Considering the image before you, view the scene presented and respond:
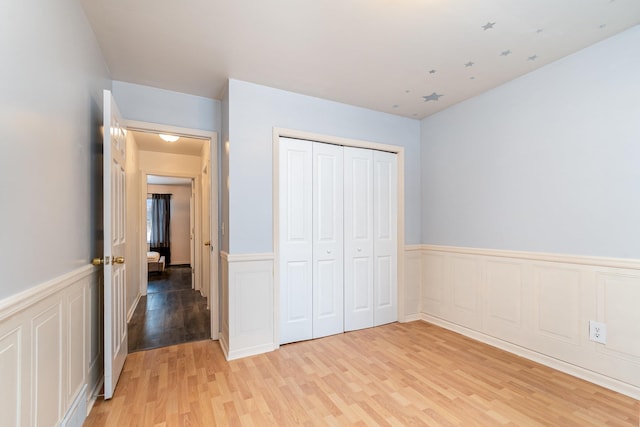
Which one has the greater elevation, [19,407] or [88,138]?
[88,138]

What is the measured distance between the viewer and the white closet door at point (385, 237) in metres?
3.38

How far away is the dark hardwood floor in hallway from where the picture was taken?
3023 mm

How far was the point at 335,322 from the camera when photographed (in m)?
3.10

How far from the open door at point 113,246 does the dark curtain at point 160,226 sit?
6.83 meters

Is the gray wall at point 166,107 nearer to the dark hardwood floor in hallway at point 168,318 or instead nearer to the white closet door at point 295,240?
the white closet door at point 295,240

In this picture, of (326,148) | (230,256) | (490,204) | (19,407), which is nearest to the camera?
(19,407)

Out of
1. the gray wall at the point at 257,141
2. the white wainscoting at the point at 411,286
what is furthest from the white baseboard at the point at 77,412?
the white wainscoting at the point at 411,286

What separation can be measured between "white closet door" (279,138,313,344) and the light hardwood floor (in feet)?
0.85

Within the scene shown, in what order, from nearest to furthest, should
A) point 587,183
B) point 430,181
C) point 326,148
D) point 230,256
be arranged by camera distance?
point 587,183
point 230,256
point 326,148
point 430,181

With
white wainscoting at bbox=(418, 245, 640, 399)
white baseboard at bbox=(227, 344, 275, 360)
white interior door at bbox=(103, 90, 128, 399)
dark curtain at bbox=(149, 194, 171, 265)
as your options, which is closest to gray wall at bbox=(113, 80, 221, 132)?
white interior door at bbox=(103, 90, 128, 399)

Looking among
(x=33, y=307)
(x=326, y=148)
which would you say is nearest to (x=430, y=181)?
(x=326, y=148)

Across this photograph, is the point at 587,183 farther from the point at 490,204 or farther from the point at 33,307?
the point at 33,307

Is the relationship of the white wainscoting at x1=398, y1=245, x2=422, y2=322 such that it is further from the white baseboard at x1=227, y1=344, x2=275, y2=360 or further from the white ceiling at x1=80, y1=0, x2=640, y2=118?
the white ceiling at x1=80, y1=0, x2=640, y2=118

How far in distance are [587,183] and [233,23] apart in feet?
9.16
